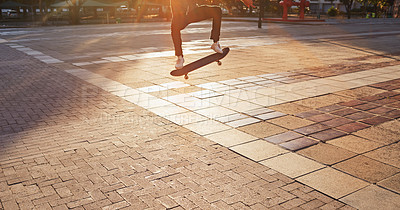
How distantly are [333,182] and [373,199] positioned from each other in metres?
0.52

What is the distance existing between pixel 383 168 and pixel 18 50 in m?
17.5

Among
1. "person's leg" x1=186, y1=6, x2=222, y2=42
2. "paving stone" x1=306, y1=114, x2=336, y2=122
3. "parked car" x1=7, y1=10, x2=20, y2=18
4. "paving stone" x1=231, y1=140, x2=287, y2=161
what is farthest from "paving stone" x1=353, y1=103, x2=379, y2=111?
"parked car" x1=7, y1=10, x2=20, y2=18

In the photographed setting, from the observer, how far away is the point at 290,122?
6.68m

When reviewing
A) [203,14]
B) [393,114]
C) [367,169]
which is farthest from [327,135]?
[203,14]

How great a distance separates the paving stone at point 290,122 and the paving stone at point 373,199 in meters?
2.38

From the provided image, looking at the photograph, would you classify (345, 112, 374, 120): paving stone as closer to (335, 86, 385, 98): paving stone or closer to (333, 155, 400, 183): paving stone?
(335, 86, 385, 98): paving stone

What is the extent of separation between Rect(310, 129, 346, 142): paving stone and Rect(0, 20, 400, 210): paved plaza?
32mm

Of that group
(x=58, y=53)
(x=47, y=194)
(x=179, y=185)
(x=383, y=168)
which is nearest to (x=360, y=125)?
(x=383, y=168)

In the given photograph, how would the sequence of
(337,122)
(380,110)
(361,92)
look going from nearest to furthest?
(337,122) < (380,110) < (361,92)

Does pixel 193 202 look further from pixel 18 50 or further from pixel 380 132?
pixel 18 50

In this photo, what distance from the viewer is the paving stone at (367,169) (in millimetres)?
4492

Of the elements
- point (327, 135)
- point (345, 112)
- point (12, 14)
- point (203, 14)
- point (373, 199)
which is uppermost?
point (12, 14)

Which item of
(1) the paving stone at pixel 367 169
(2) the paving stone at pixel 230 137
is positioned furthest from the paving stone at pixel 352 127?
(2) the paving stone at pixel 230 137

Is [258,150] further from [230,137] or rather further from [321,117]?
[321,117]
